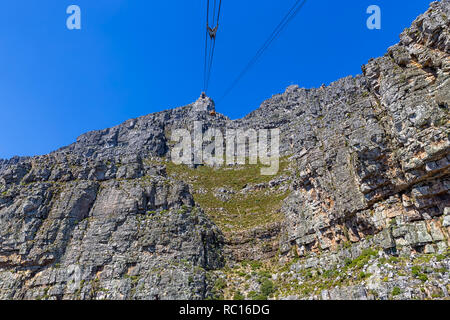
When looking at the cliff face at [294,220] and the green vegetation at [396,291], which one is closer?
the green vegetation at [396,291]

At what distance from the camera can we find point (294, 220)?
38.0 metres

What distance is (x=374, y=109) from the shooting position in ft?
97.9

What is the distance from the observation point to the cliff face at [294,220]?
22.5 m

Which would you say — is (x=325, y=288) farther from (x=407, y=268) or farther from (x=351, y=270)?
(x=407, y=268)

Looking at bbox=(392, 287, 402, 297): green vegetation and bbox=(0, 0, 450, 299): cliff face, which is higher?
bbox=(0, 0, 450, 299): cliff face

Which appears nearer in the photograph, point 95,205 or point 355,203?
point 355,203

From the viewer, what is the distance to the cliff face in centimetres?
2250

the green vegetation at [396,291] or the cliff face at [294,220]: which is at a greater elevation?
the cliff face at [294,220]

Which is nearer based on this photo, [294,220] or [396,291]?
[396,291]

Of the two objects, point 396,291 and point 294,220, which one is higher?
point 294,220

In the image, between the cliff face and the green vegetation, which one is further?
the cliff face

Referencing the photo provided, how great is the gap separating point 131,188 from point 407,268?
39063 mm
